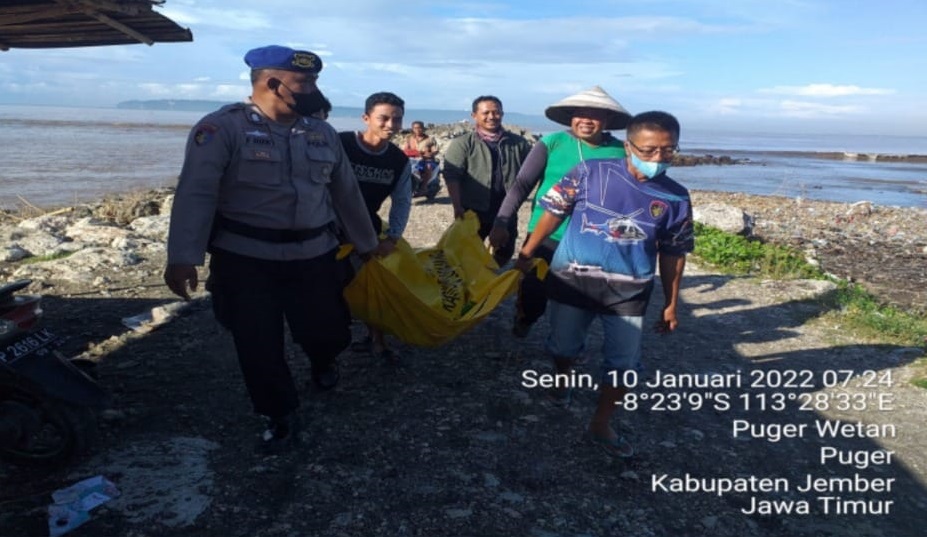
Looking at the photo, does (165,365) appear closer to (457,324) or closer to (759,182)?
(457,324)

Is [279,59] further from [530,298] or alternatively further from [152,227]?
[152,227]

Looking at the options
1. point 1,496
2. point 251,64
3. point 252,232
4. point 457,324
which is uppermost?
point 251,64

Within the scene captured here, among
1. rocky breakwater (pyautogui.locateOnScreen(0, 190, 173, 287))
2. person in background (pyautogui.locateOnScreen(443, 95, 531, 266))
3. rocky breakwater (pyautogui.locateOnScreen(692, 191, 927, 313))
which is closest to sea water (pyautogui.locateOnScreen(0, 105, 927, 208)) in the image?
rocky breakwater (pyautogui.locateOnScreen(0, 190, 173, 287))

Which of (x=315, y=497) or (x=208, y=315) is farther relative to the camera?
(x=208, y=315)

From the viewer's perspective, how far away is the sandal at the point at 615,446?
136 inches

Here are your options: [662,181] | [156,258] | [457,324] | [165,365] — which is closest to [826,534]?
[662,181]

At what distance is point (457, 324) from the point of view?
13.4 ft

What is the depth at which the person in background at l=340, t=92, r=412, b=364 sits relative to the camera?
4.22 meters

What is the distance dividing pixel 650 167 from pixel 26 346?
9.87 feet

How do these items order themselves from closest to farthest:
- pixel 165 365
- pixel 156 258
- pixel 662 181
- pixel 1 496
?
pixel 1 496 < pixel 662 181 < pixel 165 365 < pixel 156 258

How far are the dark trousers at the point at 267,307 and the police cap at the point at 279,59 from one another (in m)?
0.86

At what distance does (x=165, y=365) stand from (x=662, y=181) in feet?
10.7

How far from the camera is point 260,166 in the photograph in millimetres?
3014

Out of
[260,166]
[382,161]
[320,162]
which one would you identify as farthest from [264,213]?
[382,161]
